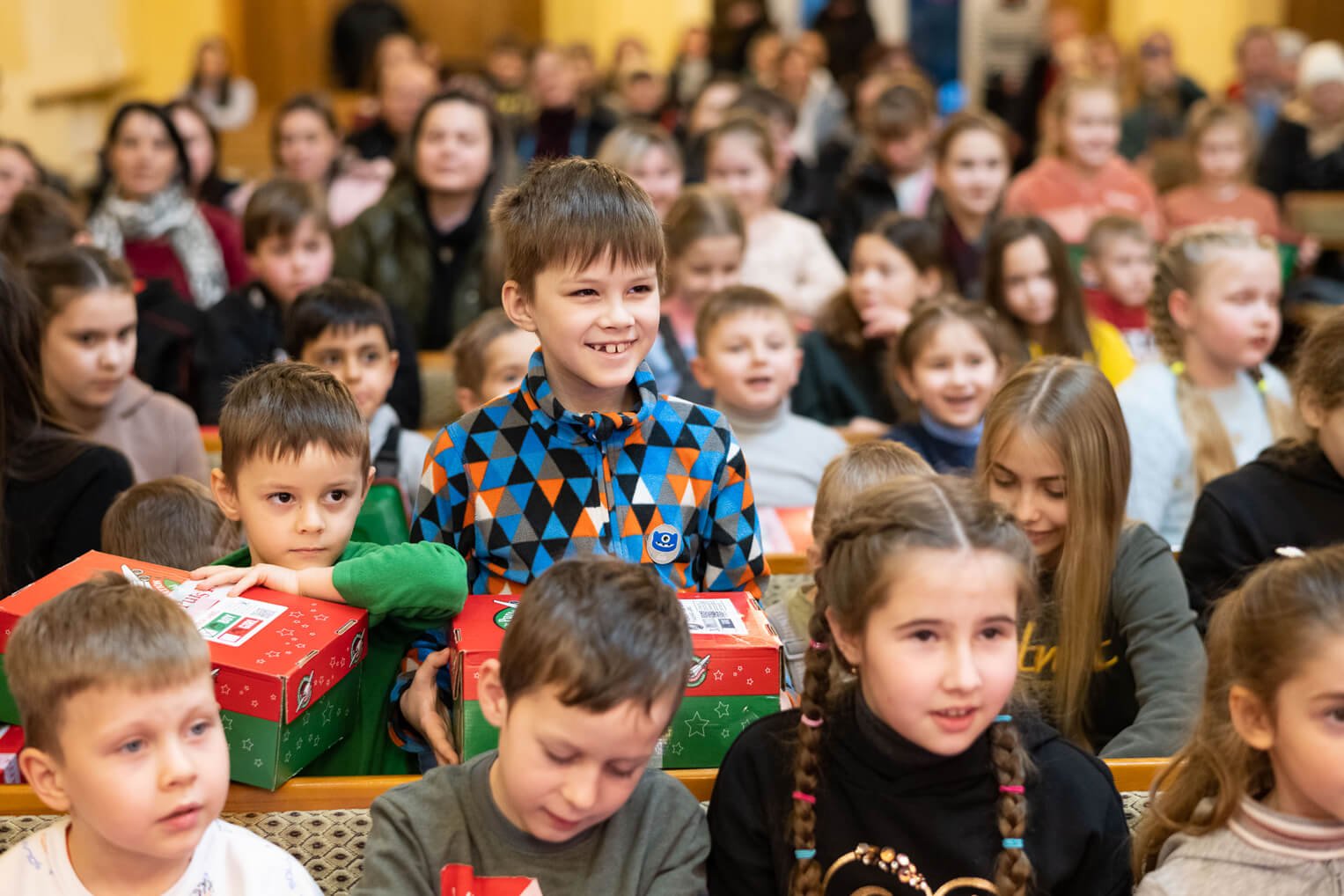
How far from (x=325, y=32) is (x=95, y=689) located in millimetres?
12475

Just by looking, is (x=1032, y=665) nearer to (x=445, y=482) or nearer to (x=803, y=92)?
(x=445, y=482)

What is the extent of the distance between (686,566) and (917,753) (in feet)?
2.06

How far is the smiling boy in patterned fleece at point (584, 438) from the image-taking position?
2.26 metres

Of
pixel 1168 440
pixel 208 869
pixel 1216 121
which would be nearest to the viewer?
pixel 208 869

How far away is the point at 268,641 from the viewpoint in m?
2.00

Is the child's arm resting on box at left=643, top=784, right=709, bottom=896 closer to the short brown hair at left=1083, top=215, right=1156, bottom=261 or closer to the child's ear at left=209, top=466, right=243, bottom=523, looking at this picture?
the child's ear at left=209, top=466, right=243, bottom=523

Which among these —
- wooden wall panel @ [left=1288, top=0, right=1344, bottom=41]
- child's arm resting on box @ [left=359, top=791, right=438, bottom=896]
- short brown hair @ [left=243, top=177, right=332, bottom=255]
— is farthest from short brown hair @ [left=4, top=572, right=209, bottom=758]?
wooden wall panel @ [left=1288, top=0, right=1344, bottom=41]

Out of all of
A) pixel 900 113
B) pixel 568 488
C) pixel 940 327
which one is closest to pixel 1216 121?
pixel 900 113

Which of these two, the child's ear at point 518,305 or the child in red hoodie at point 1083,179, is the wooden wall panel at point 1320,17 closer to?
the child in red hoodie at point 1083,179

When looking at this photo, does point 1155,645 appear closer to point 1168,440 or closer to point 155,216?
point 1168,440

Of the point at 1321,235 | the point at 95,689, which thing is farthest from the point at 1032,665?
the point at 1321,235

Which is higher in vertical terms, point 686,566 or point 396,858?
point 686,566

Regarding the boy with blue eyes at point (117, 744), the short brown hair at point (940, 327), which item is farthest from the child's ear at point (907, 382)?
the boy with blue eyes at point (117, 744)

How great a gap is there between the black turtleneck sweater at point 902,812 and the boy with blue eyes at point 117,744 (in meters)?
0.64
